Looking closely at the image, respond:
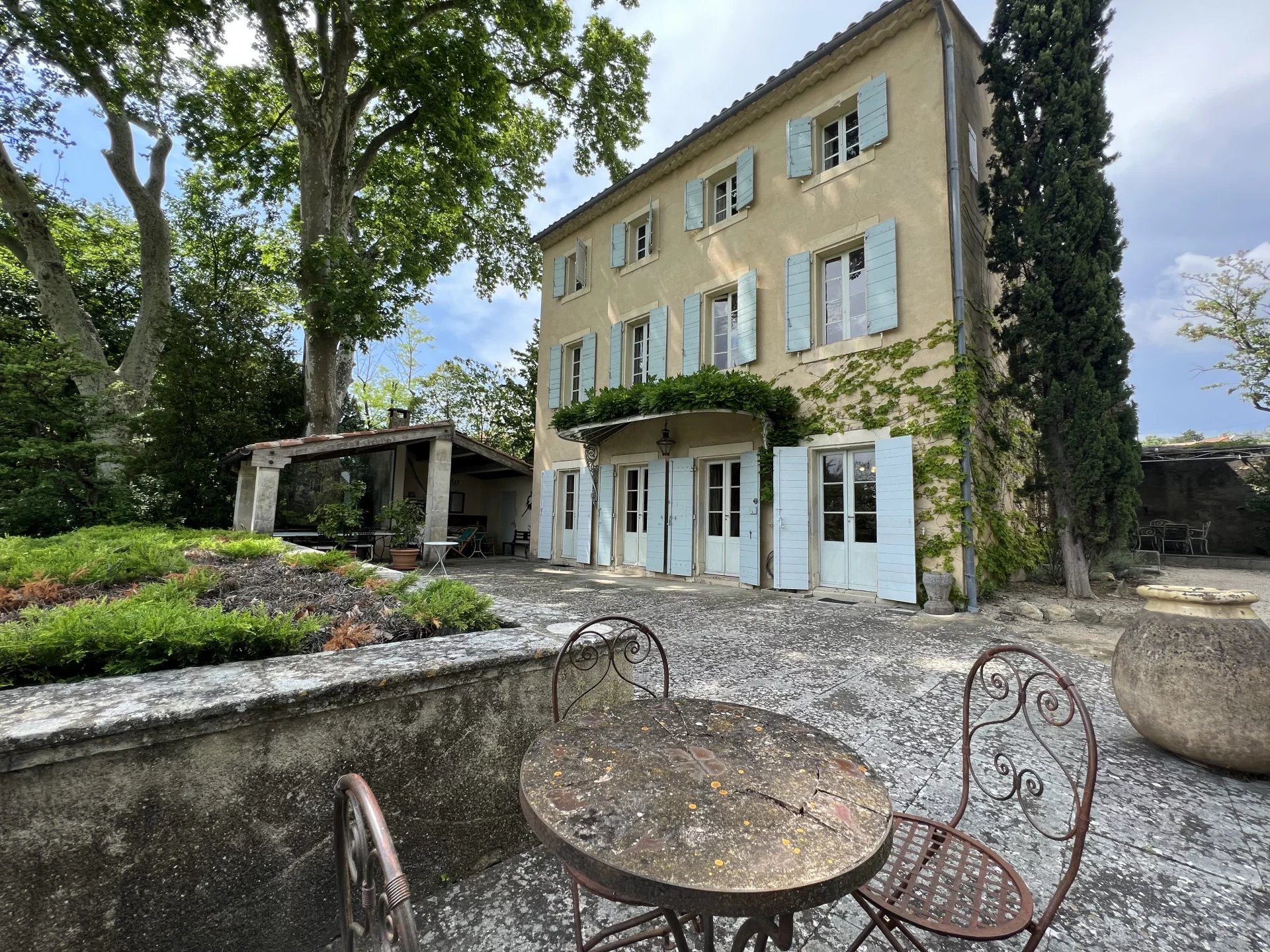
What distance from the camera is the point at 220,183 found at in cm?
1304

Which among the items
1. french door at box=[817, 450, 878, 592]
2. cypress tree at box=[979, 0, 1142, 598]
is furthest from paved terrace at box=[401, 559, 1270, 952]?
cypress tree at box=[979, 0, 1142, 598]

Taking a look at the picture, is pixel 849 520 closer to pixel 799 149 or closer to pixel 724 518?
pixel 724 518

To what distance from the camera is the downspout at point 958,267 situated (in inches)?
230

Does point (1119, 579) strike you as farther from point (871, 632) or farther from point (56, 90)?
point (56, 90)

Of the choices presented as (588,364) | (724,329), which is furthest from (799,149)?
(588,364)

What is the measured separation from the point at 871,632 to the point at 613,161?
40.4 ft

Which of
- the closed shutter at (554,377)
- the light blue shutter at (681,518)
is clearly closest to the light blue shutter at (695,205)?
the closed shutter at (554,377)

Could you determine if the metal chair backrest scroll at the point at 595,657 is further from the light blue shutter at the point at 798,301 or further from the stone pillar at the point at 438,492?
the stone pillar at the point at 438,492

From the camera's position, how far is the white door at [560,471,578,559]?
10641 mm

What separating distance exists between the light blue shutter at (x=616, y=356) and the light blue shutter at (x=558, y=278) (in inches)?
87.9

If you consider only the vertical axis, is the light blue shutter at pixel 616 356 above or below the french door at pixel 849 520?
above

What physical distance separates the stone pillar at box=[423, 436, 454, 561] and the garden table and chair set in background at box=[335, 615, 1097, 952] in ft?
27.4

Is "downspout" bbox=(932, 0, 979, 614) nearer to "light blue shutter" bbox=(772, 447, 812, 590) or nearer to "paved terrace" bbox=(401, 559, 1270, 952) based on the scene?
"paved terrace" bbox=(401, 559, 1270, 952)

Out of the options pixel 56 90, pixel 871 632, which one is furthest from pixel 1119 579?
pixel 56 90
